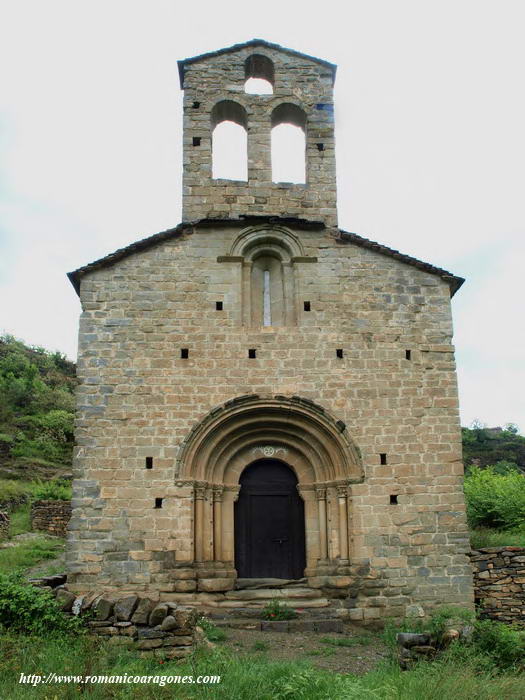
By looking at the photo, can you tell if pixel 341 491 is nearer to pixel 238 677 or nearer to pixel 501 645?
pixel 501 645

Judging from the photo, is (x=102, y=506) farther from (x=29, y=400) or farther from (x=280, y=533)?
(x=29, y=400)

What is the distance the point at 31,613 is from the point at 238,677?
3.52 metres

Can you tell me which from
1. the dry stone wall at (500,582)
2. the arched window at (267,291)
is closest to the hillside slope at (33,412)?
the arched window at (267,291)

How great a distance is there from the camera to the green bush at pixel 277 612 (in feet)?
34.3

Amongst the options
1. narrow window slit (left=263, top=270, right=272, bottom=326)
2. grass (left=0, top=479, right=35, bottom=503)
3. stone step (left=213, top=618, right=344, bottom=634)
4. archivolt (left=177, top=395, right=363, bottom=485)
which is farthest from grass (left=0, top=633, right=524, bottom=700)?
grass (left=0, top=479, right=35, bottom=503)

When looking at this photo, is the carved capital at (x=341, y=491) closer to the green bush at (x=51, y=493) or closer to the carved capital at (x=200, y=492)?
the carved capital at (x=200, y=492)

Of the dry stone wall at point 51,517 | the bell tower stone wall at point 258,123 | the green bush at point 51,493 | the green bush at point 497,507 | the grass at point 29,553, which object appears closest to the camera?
the bell tower stone wall at point 258,123

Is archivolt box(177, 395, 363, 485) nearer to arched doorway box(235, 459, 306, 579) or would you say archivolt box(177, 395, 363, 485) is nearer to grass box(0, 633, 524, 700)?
arched doorway box(235, 459, 306, 579)

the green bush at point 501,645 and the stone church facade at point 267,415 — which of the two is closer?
the green bush at point 501,645

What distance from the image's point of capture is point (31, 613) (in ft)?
29.3

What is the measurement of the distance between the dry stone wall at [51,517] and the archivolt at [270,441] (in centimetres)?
957

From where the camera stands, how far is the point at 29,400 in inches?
1369

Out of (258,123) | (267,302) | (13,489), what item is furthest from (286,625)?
(13,489)

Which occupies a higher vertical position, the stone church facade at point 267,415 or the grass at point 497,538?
the stone church facade at point 267,415
